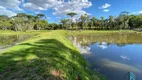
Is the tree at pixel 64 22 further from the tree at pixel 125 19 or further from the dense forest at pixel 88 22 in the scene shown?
the tree at pixel 125 19

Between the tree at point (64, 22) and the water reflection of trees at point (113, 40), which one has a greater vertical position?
the tree at point (64, 22)

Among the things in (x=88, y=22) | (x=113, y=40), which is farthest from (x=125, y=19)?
(x=113, y=40)

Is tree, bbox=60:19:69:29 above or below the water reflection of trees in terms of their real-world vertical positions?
above

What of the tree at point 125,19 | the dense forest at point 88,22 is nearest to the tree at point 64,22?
the dense forest at point 88,22

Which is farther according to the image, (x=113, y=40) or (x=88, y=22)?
(x=88, y=22)

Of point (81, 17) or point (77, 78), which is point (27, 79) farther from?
point (81, 17)

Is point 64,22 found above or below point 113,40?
above

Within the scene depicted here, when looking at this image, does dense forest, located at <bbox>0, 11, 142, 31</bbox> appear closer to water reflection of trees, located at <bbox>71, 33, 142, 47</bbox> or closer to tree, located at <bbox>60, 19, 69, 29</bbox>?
tree, located at <bbox>60, 19, 69, 29</bbox>

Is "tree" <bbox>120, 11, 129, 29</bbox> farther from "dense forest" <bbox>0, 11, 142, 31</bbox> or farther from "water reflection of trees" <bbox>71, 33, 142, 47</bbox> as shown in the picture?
"water reflection of trees" <bbox>71, 33, 142, 47</bbox>

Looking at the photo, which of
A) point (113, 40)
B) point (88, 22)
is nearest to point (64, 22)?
point (88, 22)

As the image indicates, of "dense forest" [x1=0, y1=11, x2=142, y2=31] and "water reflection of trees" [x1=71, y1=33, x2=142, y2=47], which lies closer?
"water reflection of trees" [x1=71, y1=33, x2=142, y2=47]

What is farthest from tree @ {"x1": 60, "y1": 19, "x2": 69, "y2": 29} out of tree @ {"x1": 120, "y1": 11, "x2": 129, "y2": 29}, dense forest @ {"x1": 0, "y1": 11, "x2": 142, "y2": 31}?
tree @ {"x1": 120, "y1": 11, "x2": 129, "y2": 29}

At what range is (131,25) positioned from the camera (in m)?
88.9

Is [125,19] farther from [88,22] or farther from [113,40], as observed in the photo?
[113,40]
